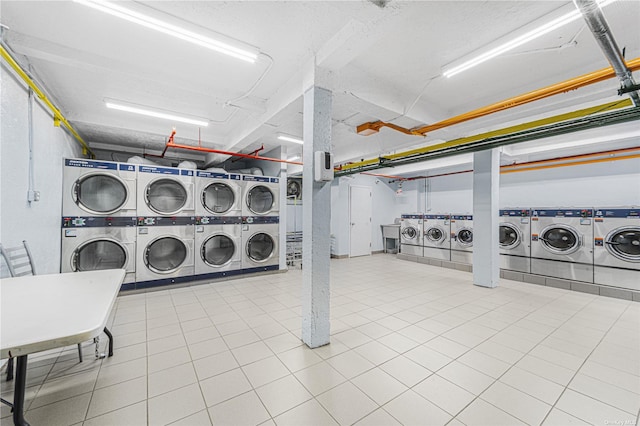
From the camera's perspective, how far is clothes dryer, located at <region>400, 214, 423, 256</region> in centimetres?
716

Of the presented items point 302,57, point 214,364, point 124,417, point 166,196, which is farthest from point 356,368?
point 166,196

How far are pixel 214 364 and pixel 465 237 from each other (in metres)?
6.15

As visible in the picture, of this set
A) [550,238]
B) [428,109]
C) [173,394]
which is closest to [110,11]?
[173,394]

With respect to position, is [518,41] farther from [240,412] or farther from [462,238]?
[462,238]

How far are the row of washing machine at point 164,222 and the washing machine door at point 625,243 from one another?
6059 millimetres

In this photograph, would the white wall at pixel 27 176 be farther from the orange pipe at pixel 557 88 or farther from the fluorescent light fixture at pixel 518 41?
the orange pipe at pixel 557 88

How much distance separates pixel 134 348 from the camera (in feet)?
7.98

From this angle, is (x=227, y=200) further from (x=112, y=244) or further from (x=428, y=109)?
(x=428, y=109)

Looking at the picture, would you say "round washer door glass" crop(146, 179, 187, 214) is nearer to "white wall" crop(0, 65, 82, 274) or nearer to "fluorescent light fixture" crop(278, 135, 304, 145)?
"white wall" crop(0, 65, 82, 274)

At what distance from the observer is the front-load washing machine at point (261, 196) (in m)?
5.17

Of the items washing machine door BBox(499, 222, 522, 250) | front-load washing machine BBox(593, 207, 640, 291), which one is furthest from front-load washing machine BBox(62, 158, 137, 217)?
front-load washing machine BBox(593, 207, 640, 291)

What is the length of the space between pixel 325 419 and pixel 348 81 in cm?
308

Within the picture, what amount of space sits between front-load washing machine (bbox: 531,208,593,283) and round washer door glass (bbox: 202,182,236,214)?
20.3 feet

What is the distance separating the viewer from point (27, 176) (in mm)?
2492
